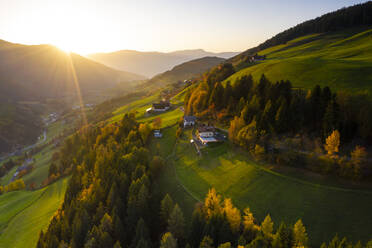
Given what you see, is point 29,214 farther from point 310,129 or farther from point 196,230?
point 310,129

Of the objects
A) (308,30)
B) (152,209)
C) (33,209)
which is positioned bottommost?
(33,209)

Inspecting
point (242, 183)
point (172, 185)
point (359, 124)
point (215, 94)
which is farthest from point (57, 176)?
point (359, 124)

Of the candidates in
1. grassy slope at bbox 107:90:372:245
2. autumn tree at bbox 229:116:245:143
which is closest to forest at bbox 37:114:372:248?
grassy slope at bbox 107:90:372:245

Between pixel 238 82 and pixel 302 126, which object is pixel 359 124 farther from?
pixel 238 82

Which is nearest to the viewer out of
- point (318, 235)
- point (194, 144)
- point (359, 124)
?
point (318, 235)

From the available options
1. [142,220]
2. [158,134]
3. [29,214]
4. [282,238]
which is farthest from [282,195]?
[29,214]

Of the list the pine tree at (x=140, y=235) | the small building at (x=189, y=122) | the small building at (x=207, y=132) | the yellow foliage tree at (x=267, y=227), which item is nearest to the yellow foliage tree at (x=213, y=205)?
the yellow foliage tree at (x=267, y=227)

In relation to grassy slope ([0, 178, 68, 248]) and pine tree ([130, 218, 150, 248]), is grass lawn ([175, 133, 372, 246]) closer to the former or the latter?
pine tree ([130, 218, 150, 248])

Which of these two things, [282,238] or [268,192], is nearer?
[282,238]
